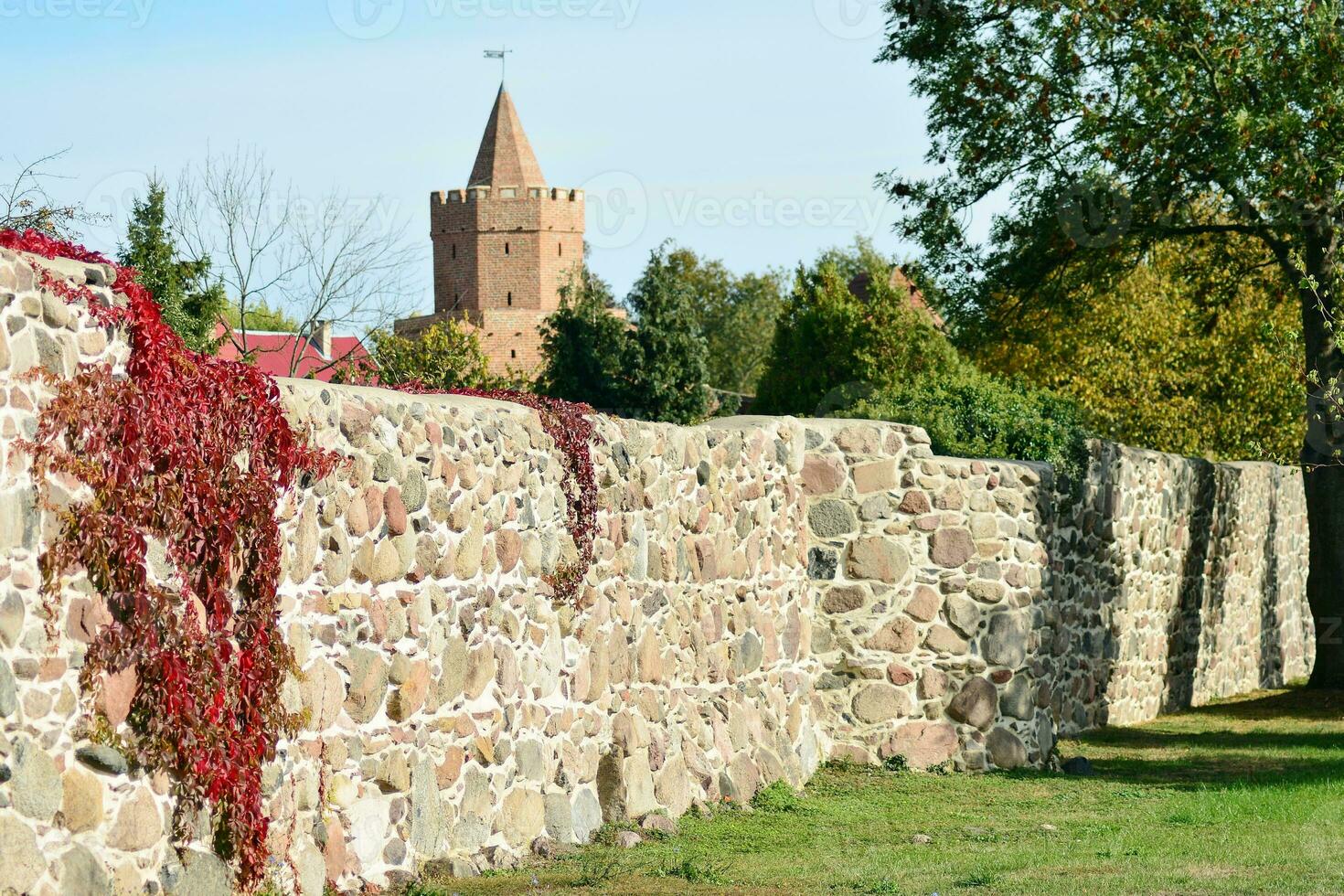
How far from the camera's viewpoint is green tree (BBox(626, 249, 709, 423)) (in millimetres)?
48469

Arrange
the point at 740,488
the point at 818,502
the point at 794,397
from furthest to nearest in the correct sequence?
the point at 794,397
the point at 818,502
the point at 740,488

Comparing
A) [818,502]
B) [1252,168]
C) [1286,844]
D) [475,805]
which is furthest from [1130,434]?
[475,805]

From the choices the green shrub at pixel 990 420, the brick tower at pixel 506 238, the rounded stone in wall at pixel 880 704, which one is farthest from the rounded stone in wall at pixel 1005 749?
the brick tower at pixel 506 238

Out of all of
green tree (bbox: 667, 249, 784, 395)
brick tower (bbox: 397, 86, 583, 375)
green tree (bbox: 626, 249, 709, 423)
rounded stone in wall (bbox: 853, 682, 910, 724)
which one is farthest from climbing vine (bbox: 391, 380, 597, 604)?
brick tower (bbox: 397, 86, 583, 375)

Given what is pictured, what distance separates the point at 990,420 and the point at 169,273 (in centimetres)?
1423

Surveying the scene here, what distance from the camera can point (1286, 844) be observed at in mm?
8750

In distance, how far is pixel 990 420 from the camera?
15141 mm

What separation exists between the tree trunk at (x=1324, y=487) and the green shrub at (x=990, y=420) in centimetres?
256

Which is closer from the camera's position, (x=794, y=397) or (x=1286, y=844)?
(x=1286, y=844)

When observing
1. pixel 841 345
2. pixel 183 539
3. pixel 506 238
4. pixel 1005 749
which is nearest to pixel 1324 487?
pixel 1005 749

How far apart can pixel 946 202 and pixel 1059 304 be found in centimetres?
165

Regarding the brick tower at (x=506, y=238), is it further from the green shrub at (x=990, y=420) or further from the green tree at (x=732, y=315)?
the green shrub at (x=990, y=420)

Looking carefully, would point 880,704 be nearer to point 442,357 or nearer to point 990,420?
point 990,420

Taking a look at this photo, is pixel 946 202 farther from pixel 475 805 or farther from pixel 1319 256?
pixel 475 805
